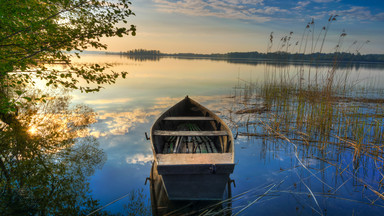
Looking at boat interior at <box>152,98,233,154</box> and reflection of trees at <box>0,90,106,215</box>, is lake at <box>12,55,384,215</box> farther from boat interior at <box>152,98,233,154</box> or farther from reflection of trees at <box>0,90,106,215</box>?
boat interior at <box>152,98,233,154</box>

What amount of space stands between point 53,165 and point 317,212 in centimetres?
611

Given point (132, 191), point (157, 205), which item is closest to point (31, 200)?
point (132, 191)

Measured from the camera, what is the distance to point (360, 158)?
593 cm

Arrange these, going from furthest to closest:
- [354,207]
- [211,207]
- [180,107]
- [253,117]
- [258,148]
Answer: [253,117] → [180,107] → [258,148] → [354,207] → [211,207]

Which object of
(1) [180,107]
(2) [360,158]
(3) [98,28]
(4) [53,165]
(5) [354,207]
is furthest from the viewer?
(1) [180,107]

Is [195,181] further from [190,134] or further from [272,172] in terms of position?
[272,172]

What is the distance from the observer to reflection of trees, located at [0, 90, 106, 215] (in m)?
4.01

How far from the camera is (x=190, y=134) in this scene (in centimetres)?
534

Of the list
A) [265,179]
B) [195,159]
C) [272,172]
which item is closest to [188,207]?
[195,159]

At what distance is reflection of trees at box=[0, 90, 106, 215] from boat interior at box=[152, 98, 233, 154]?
6.56 ft

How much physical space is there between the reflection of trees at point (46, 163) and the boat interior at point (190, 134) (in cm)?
200

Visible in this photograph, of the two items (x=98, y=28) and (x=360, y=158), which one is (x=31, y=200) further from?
(x=360, y=158)

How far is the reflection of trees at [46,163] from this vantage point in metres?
4.01

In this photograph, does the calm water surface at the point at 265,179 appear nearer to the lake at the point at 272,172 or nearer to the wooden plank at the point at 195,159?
the lake at the point at 272,172
